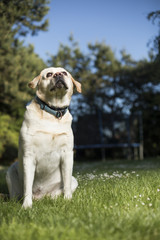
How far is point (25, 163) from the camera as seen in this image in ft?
10.5

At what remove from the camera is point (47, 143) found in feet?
10.6

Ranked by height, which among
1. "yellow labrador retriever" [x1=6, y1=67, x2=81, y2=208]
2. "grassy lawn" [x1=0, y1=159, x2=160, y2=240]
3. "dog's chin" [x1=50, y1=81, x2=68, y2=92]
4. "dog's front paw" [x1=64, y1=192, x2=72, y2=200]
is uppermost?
"dog's chin" [x1=50, y1=81, x2=68, y2=92]

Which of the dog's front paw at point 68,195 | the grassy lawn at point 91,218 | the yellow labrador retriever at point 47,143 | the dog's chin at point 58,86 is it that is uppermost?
the dog's chin at point 58,86

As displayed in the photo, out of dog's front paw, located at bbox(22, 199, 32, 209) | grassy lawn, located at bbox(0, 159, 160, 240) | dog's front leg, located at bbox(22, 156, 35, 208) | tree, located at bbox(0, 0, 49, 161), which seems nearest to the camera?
grassy lawn, located at bbox(0, 159, 160, 240)

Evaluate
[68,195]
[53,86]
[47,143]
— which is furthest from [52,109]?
[68,195]

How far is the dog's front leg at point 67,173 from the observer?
338 centimetres

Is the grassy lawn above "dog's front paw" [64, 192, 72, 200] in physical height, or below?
above

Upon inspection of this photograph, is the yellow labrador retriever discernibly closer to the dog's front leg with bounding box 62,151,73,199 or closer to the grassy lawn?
the dog's front leg with bounding box 62,151,73,199

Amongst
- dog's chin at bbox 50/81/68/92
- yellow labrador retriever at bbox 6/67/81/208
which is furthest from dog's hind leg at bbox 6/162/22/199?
dog's chin at bbox 50/81/68/92

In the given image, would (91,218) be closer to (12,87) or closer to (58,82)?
(58,82)

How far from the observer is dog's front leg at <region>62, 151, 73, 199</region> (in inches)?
133

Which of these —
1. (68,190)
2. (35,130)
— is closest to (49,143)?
(35,130)

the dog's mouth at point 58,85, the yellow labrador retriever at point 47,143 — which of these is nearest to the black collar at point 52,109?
the yellow labrador retriever at point 47,143

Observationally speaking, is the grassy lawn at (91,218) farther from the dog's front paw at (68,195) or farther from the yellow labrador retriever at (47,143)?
the yellow labrador retriever at (47,143)
